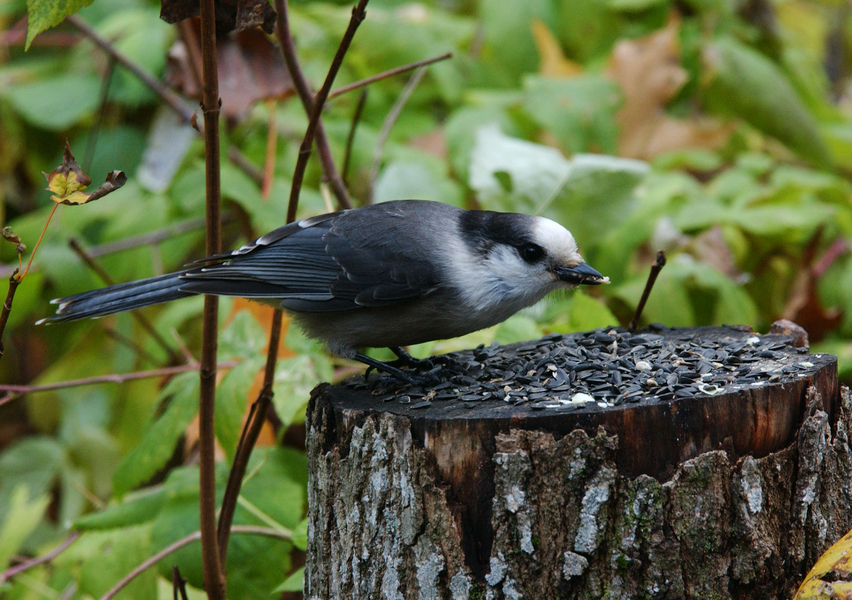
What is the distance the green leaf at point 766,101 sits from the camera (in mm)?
4473

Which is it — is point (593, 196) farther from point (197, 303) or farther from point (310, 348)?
point (197, 303)

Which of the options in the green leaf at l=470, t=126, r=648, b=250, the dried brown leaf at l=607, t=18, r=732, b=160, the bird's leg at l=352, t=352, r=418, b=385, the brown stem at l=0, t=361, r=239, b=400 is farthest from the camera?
the dried brown leaf at l=607, t=18, r=732, b=160

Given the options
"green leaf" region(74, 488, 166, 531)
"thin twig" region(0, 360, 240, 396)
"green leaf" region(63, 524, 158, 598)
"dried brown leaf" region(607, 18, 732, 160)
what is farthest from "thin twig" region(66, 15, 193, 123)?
"dried brown leaf" region(607, 18, 732, 160)

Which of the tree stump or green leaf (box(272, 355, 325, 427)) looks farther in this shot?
green leaf (box(272, 355, 325, 427))

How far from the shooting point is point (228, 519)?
92.0 inches

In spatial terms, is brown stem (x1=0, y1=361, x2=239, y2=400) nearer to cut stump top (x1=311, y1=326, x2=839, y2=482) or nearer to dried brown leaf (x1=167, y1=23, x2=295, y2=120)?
cut stump top (x1=311, y1=326, x2=839, y2=482)

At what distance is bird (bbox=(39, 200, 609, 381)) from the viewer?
234 centimetres

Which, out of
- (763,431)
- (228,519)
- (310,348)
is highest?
(310,348)

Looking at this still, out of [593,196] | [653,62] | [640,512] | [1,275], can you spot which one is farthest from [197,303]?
[653,62]

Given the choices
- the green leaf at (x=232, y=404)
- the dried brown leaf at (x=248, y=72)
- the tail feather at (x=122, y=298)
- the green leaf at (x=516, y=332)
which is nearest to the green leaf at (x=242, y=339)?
the green leaf at (x=232, y=404)

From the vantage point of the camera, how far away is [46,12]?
1659mm

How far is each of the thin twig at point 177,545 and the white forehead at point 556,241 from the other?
3.89 feet

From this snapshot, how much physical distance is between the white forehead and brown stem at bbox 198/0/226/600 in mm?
972

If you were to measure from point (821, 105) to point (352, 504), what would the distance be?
4944 mm
